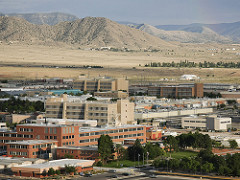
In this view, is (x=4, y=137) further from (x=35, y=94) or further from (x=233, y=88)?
(x=233, y=88)

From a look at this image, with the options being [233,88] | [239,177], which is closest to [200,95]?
[233,88]

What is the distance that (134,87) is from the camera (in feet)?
655

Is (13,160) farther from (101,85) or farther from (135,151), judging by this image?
(101,85)

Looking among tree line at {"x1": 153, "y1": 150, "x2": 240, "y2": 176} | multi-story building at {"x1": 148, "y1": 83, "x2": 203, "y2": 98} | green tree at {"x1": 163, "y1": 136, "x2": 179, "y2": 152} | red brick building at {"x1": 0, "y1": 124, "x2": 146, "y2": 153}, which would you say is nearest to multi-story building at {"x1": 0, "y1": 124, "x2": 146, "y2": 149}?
red brick building at {"x1": 0, "y1": 124, "x2": 146, "y2": 153}

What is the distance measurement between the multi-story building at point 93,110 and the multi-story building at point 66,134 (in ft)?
30.4

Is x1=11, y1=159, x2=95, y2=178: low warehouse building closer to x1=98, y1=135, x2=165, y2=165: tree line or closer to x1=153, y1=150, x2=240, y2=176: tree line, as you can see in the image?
x1=98, y1=135, x2=165, y2=165: tree line

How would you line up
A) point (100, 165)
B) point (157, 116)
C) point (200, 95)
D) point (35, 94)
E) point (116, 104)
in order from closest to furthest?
point (100, 165) < point (116, 104) < point (157, 116) < point (35, 94) < point (200, 95)

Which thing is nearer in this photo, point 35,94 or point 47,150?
point 47,150

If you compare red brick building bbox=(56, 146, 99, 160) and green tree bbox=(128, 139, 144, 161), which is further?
green tree bbox=(128, 139, 144, 161)

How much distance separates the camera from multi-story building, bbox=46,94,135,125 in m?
97.9

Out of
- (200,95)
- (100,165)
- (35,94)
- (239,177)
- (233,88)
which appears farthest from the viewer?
(233,88)

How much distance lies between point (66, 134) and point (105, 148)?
6.53 metres

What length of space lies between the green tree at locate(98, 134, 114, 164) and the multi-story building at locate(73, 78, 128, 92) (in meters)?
96.7

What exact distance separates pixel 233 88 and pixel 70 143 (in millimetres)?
120976
